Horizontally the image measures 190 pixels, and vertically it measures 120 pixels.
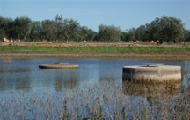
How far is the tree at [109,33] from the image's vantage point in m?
127

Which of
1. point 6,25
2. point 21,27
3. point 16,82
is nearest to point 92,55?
point 21,27

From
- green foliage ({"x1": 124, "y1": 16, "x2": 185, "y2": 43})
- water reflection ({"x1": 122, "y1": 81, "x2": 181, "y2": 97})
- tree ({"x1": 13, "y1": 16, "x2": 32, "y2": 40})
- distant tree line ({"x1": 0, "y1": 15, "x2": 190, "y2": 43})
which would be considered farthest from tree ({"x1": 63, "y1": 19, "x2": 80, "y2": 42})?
water reflection ({"x1": 122, "y1": 81, "x2": 181, "y2": 97})

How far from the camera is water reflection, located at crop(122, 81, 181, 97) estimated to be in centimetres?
2809

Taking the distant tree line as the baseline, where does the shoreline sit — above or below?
below

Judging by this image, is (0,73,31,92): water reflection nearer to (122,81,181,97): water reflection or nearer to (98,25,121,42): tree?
(122,81,181,97): water reflection

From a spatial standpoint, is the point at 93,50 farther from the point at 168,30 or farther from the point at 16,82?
the point at 16,82

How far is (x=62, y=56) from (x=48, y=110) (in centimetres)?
5567

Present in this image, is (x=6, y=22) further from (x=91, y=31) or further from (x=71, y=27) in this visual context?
(x=91, y=31)

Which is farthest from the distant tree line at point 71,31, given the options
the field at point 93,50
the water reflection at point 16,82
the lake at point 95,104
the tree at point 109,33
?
the lake at point 95,104

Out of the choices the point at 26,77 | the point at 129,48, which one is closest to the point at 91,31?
the point at 129,48

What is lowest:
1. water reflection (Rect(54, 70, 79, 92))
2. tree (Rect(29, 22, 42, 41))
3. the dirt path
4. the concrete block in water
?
the dirt path

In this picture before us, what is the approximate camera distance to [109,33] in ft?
419

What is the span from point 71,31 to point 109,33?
14.6 metres

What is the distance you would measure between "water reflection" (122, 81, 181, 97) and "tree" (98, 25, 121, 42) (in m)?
91.9
